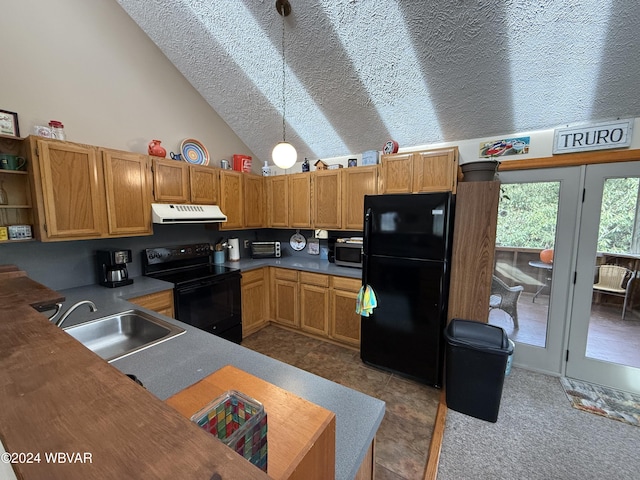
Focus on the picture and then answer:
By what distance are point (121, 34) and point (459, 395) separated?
436cm

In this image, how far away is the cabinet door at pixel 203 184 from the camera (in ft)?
9.36

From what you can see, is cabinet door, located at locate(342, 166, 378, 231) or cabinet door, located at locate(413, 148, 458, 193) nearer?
cabinet door, located at locate(413, 148, 458, 193)

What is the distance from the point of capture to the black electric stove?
251cm

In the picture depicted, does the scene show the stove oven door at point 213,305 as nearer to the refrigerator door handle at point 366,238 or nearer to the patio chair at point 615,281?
the refrigerator door handle at point 366,238

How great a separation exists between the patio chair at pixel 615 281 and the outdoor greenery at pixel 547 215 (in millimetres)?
168

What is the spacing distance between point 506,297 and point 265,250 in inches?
116

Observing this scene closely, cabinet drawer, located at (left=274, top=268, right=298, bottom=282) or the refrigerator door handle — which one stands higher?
the refrigerator door handle

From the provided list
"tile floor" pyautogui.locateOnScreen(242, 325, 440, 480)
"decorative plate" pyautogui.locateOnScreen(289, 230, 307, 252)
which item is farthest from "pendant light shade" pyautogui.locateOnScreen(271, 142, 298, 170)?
"tile floor" pyautogui.locateOnScreen(242, 325, 440, 480)

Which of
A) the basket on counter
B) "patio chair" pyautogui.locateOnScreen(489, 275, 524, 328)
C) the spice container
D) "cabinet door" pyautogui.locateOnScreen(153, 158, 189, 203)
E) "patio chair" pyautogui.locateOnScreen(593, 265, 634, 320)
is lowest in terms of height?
"patio chair" pyautogui.locateOnScreen(489, 275, 524, 328)

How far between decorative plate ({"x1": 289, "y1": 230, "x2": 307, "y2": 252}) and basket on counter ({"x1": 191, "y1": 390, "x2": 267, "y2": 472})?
10.9 ft

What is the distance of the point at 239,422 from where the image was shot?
536 mm

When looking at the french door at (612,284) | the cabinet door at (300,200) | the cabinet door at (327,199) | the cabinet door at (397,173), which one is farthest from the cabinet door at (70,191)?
the french door at (612,284)

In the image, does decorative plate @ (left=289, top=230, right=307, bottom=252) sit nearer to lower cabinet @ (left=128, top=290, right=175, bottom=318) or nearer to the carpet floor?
lower cabinet @ (left=128, top=290, right=175, bottom=318)

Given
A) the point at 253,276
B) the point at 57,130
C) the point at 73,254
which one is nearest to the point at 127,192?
the point at 57,130
